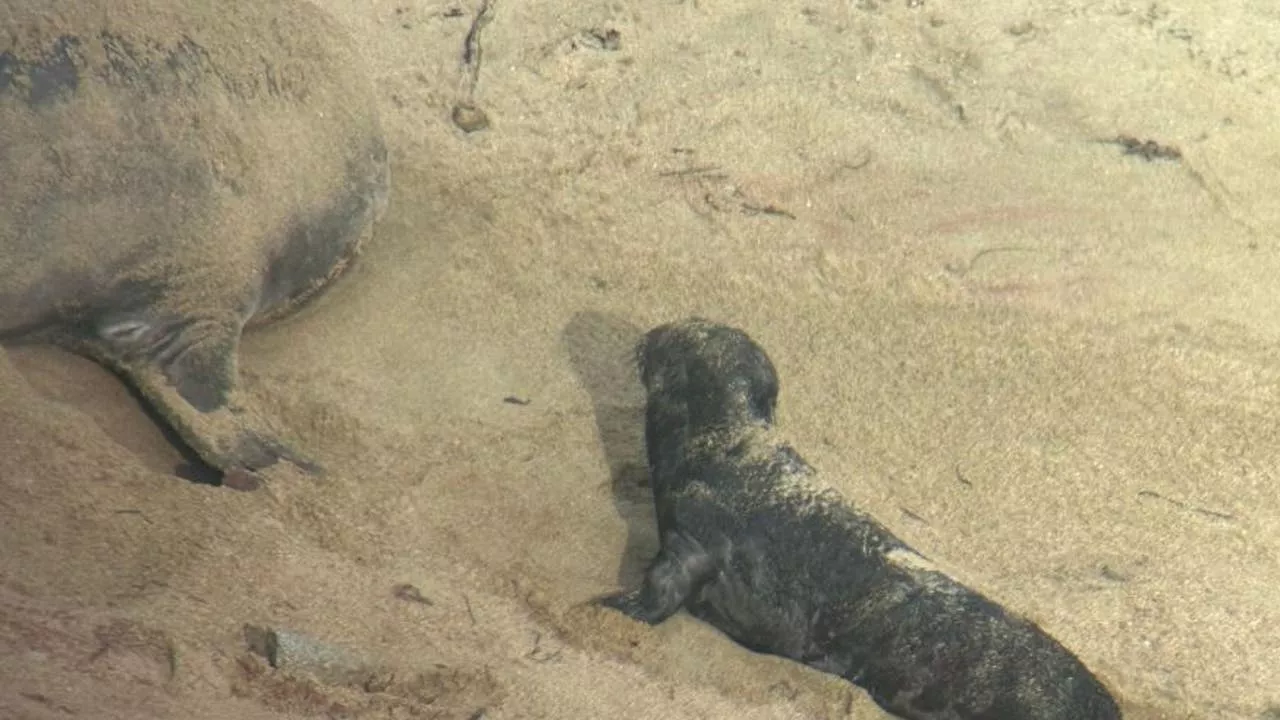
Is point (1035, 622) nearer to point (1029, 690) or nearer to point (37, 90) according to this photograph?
point (1029, 690)

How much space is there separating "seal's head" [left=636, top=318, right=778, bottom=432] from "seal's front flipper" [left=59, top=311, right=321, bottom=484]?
109 centimetres

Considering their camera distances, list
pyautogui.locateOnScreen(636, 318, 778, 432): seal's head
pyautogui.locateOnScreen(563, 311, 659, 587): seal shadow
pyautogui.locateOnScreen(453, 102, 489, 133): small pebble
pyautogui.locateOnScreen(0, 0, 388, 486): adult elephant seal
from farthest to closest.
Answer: pyautogui.locateOnScreen(453, 102, 489, 133): small pebble < pyautogui.locateOnScreen(636, 318, 778, 432): seal's head < pyautogui.locateOnScreen(563, 311, 659, 587): seal shadow < pyautogui.locateOnScreen(0, 0, 388, 486): adult elephant seal

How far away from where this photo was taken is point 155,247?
14.4ft

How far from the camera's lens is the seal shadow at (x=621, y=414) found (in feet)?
15.0

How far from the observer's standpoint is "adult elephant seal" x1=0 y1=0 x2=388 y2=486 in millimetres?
4230

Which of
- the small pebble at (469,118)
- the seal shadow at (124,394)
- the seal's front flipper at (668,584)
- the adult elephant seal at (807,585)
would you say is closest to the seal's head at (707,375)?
the adult elephant seal at (807,585)

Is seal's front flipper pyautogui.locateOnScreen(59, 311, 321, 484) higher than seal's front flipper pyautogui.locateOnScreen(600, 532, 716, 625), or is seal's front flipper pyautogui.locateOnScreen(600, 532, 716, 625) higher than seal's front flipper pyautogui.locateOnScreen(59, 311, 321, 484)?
seal's front flipper pyautogui.locateOnScreen(59, 311, 321, 484)

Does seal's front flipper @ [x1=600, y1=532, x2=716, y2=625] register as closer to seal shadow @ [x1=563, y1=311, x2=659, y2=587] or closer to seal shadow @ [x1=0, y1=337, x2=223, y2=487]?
seal shadow @ [x1=563, y1=311, x2=659, y2=587]

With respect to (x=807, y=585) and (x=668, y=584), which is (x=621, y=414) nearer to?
(x=668, y=584)

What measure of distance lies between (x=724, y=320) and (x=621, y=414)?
19.3 inches

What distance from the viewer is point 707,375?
188 inches

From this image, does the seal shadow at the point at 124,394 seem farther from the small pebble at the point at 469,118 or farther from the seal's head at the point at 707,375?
the small pebble at the point at 469,118

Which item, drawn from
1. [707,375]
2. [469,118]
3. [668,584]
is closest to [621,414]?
[707,375]

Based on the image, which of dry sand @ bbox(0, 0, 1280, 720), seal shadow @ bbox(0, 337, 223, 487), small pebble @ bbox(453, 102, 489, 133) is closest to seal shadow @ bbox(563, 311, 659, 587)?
dry sand @ bbox(0, 0, 1280, 720)
